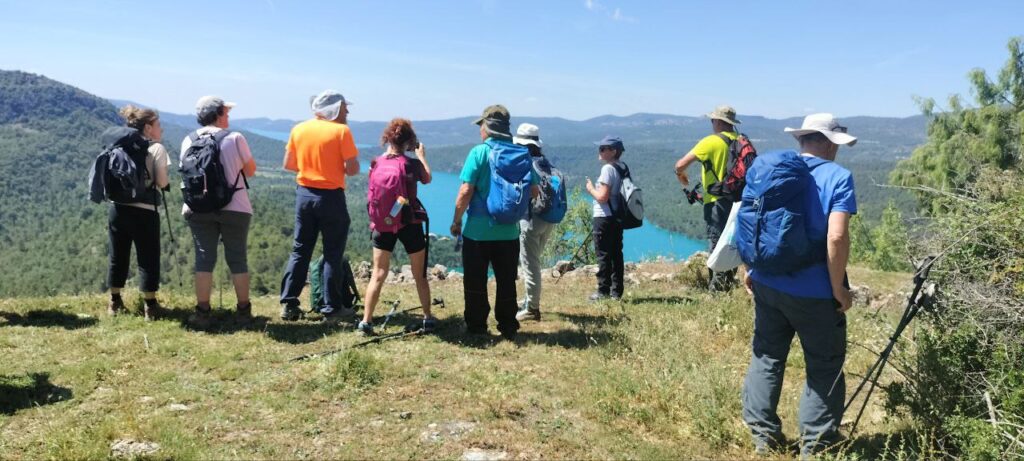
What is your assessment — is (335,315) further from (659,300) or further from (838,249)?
(838,249)

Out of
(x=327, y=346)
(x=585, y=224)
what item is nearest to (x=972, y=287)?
(x=327, y=346)

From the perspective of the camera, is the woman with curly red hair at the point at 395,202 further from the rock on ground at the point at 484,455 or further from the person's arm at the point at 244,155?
the rock on ground at the point at 484,455

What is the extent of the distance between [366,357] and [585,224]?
3481 centimetres

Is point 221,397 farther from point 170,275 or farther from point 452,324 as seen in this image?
point 170,275

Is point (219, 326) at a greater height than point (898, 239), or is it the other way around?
point (898, 239)

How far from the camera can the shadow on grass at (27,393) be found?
3.93 m

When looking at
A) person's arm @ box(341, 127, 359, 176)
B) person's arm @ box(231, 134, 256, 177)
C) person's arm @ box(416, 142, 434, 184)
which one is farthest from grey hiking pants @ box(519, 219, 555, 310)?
person's arm @ box(231, 134, 256, 177)

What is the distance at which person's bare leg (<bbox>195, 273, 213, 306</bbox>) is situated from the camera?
5770 millimetres

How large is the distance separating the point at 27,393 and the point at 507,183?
3.89m

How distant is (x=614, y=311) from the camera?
6980mm

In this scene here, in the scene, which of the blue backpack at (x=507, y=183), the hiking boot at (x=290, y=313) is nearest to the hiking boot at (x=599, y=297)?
the blue backpack at (x=507, y=183)

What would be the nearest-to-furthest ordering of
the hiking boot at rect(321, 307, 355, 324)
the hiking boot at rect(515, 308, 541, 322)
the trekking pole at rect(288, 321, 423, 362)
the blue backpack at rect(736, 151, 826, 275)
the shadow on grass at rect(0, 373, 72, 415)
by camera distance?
the blue backpack at rect(736, 151, 826, 275) < the shadow on grass at rect(0, 373, 72, 415) < the trekking pole at rect(288, 321, 423, 362) < the hiking boot at rect(321, 307, 355, 324) < the hiking boot at rect(515, 308, 541, 322)

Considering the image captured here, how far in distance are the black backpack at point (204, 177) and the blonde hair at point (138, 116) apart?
64cm

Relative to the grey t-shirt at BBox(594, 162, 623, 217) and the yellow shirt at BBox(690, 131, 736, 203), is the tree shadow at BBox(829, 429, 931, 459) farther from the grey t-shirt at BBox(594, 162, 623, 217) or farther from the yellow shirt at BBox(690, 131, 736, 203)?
the grey t-shirt at BBox(594, 162, 623, 217)
